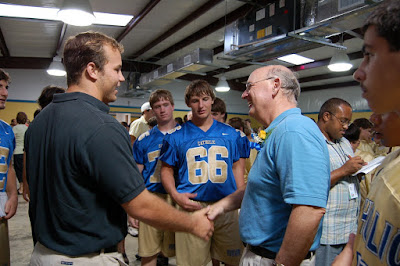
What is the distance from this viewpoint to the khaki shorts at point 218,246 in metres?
2.48

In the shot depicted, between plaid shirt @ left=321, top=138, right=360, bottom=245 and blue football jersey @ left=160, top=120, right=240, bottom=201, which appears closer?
plaid shirt @ left=321, top=138, right=360, bottom=245

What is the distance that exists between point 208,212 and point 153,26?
6.62 metres

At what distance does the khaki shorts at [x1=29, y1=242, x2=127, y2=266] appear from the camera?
1282 millimetres

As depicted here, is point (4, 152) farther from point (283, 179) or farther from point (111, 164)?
point (283, 179)

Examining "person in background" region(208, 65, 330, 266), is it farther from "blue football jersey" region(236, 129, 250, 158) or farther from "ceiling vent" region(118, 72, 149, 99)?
"ceiling vent" region(118, 72, 149, 99)

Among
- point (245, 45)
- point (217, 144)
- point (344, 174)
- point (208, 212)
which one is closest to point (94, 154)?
point (208, 212)

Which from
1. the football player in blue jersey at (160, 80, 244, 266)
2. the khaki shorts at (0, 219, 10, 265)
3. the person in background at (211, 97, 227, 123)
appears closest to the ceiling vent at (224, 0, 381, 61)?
the person in background at (211, 97, 227, 123)

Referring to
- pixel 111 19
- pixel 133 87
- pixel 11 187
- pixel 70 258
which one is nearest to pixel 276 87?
pixel 70 258

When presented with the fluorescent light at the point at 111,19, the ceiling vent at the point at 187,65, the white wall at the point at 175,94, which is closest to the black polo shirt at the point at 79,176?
the fluorescent light at the point at 111,19

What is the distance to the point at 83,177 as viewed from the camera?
1.25 metres

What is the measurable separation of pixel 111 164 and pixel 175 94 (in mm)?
13014

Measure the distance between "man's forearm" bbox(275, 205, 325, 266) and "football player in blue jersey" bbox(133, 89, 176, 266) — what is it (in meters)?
1.85

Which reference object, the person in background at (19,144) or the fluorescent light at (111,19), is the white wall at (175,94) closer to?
the person in background at (19,144)

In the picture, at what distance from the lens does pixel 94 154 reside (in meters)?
1.18
